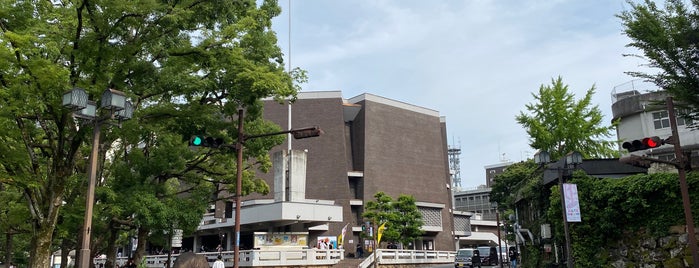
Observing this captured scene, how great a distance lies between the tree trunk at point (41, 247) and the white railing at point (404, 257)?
2293 cm

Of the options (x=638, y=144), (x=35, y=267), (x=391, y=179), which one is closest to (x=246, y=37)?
(x=35, y=267)

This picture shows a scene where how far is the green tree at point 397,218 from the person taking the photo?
144 ft

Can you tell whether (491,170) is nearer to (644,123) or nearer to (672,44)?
(644,123)

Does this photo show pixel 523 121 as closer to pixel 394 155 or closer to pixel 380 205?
pixel 380 205

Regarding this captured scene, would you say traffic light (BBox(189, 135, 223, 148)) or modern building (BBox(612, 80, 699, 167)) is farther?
modern building (BBox(612, 80, 699, 167))

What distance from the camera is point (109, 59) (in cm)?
A: 1440

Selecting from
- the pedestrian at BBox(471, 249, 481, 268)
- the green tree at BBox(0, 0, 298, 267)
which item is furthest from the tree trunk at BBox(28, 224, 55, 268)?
the pedestrian at BBox(471, 249, 481, 268)

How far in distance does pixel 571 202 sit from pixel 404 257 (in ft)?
73.3

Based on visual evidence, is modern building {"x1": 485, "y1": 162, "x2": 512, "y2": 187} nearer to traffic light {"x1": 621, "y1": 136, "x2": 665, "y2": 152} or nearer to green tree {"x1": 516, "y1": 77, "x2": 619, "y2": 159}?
green tree {"x1": 516, "y1": 77, "x2": 619, "y2": 159}

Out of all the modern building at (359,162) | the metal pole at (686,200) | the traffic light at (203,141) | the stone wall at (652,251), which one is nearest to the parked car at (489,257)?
the modern building at (359,162)

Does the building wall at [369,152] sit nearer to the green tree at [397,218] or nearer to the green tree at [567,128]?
the green tree at [397,218]

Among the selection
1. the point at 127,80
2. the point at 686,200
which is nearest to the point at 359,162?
the point at 127,80

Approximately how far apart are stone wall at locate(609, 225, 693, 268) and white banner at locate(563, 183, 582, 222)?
1.77 meters

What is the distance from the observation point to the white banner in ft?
61.3
